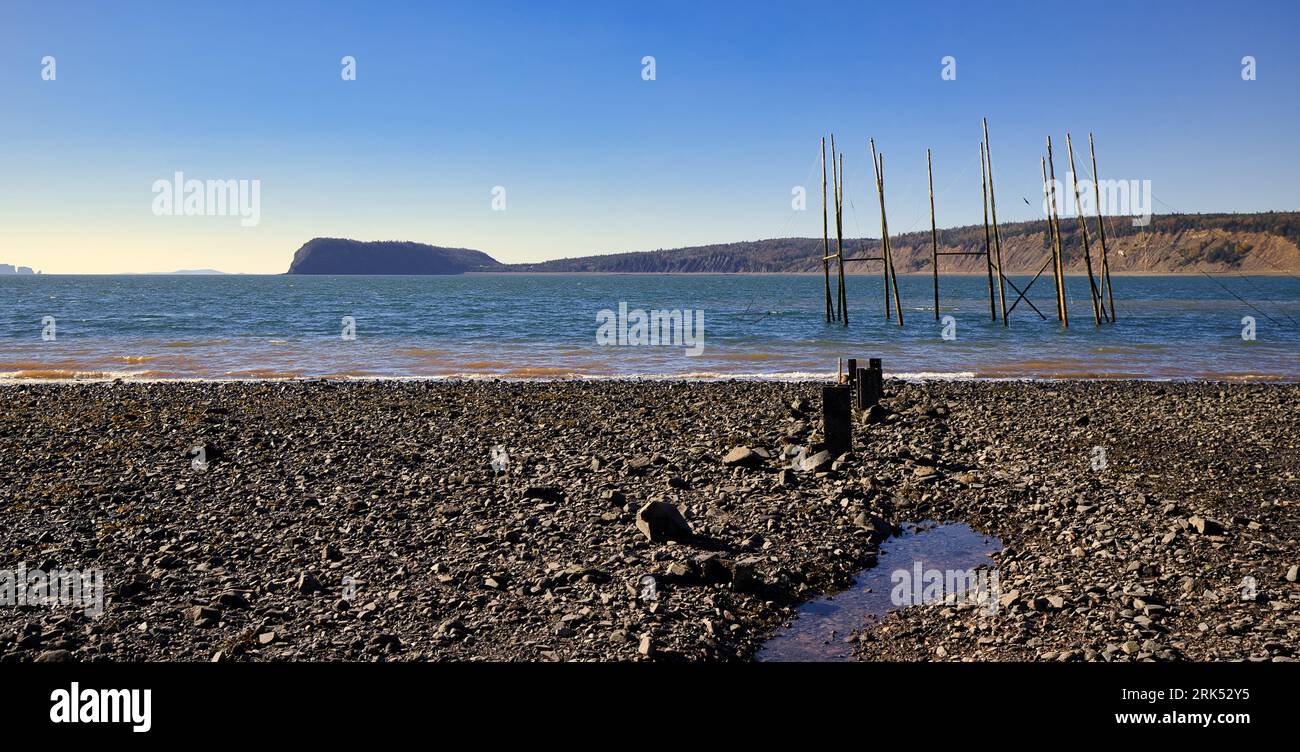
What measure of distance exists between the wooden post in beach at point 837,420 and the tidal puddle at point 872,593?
3.41 m

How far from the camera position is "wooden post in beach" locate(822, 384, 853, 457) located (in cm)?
1435

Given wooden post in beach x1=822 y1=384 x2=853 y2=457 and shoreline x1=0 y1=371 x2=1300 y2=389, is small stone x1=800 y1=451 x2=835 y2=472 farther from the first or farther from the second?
shoreline x1=0 y1=371 x2=1300 y2=389

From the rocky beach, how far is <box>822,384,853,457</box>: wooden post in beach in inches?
16.2

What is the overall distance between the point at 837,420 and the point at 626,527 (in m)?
5.36

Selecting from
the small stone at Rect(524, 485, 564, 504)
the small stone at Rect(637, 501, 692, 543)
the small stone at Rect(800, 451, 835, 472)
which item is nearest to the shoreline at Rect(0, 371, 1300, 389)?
the small stone at Rect(800, 451, 835, 472)

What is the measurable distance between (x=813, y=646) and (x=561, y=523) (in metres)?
3.99

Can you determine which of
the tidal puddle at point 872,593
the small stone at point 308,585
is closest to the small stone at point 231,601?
the small stone at point 308,585

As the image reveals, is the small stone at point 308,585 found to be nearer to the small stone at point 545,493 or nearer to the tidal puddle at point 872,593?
the small stone at point 545,493

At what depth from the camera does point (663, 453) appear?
48.6 ft

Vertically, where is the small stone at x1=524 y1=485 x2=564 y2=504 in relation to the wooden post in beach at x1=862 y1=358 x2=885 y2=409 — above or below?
below

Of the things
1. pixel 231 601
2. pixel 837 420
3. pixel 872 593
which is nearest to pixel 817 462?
pixel 837 420

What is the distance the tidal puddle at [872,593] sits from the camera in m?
7.53

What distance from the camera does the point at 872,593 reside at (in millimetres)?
8781

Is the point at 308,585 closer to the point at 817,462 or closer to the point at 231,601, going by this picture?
the point at 231,601
